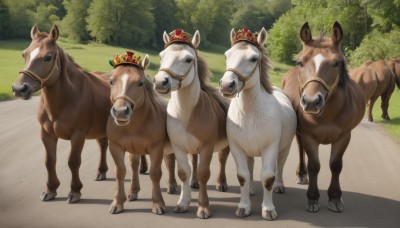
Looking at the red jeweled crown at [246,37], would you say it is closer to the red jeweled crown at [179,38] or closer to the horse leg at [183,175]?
the red jeweled crown at [179,38]

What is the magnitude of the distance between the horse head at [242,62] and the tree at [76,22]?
54.7 m

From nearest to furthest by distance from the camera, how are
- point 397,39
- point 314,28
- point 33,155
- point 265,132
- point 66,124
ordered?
point 265,132 → point 66,124 → point 33,155 → point 397,39 → point 314,28

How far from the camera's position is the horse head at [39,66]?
15.1ft

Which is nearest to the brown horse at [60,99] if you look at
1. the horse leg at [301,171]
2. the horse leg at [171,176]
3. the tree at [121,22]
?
the horse leg at [171,176]

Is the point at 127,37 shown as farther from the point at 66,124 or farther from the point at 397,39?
the point at 66,124

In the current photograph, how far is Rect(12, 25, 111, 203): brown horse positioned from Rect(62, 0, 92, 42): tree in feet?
175

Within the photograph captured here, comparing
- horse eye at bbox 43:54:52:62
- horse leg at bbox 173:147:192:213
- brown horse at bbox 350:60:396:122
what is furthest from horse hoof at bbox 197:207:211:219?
brown horse at bbox 350:60:396:122

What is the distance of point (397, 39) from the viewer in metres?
23.4

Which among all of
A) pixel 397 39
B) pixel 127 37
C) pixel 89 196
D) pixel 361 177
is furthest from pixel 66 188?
pixel 127 37

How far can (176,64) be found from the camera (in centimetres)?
432

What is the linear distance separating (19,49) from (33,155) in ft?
113

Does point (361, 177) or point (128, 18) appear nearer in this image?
point (361, 177)

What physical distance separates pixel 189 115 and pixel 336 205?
2.15 m

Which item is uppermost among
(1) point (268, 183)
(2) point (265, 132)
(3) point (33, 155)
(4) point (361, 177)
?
(2) point (265, 132)
